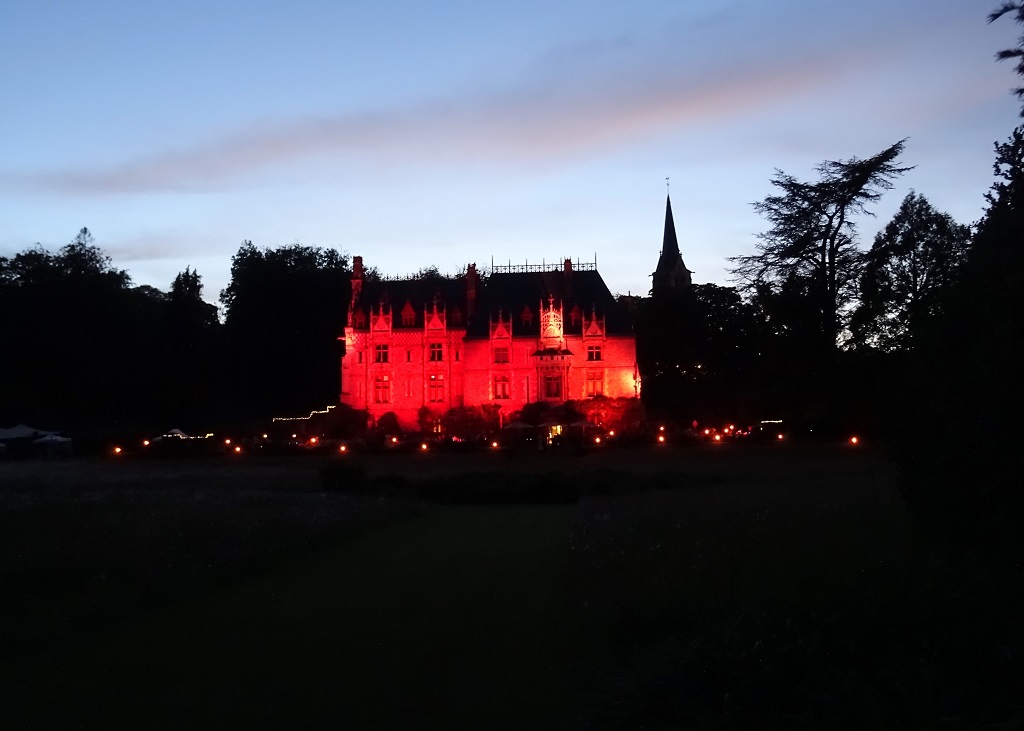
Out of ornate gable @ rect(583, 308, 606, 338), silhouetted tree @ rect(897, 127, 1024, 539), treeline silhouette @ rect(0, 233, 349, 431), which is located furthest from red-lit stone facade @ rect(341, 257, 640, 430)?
silhouetted tree @ rect(897, 127, 1024, 539)

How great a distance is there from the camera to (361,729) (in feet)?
27.5

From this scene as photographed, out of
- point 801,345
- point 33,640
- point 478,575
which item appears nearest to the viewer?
point 33,640

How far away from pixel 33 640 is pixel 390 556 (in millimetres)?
8375

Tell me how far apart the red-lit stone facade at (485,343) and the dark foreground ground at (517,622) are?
154ft

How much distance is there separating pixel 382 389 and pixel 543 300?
1271cm

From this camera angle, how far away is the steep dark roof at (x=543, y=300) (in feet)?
230

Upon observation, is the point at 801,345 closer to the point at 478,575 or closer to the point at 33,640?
the point at 478,575

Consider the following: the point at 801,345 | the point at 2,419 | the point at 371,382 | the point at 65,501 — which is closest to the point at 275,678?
the point at 65,501

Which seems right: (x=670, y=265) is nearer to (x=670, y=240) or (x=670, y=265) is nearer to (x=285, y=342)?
(x=670, y=240)

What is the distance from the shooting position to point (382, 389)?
234ft

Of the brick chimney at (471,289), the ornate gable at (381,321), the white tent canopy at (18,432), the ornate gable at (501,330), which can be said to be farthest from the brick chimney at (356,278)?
the white tent canopy at (18,432)

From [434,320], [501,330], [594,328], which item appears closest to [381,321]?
[434,320]

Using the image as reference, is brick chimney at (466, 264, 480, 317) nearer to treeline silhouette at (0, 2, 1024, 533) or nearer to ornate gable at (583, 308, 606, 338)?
ornate gable at (583, 308, 606, 338)

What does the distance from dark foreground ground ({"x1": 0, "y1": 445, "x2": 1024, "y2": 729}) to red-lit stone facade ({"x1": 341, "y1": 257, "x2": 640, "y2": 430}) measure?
47.0 meters
